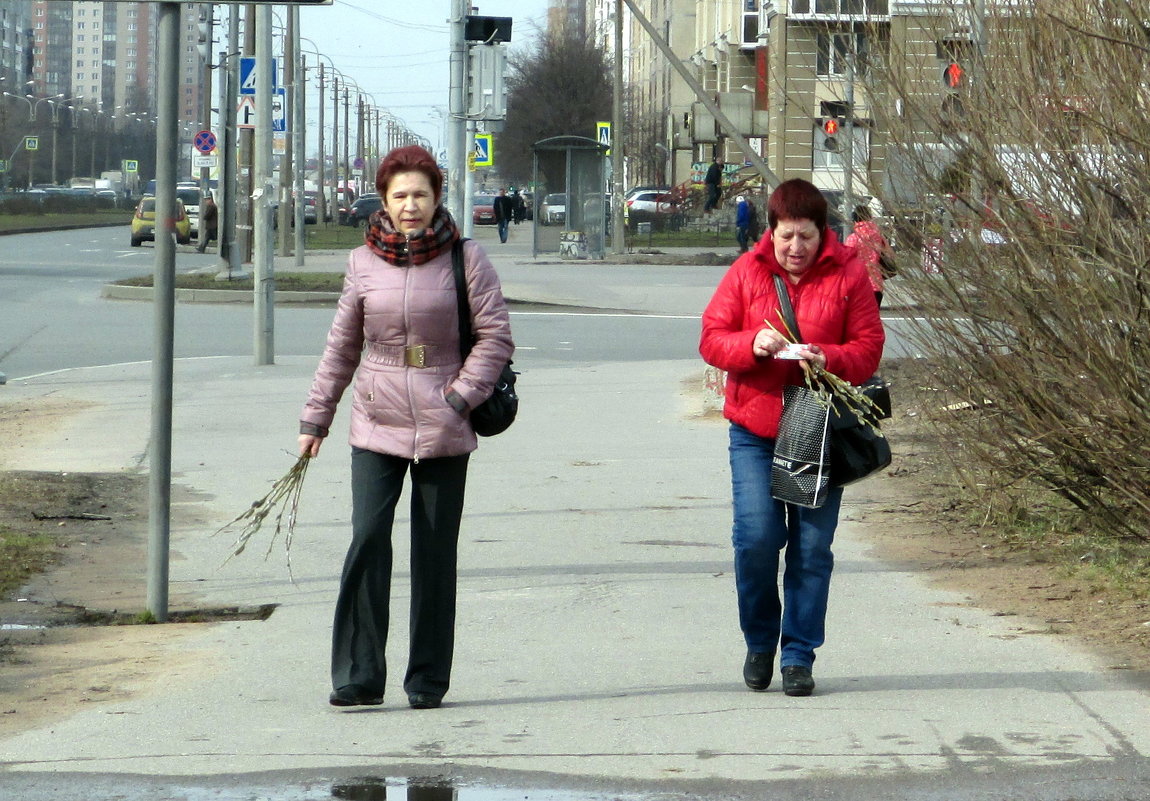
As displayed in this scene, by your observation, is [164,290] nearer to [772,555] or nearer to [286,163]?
[772,555]

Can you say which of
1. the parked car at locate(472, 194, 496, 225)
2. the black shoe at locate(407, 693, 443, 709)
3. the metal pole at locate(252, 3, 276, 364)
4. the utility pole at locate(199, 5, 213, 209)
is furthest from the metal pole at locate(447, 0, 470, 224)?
the parked car at locate(472, 194, 496, 225)

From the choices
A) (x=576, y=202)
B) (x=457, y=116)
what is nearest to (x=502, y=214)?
(x=576, y=202)

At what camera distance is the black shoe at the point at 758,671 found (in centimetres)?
539

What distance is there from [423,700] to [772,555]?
1170 mm

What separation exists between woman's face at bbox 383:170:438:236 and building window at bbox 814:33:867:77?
3.10 m

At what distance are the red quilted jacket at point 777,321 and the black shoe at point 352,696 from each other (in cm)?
138

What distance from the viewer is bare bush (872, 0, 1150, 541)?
235 inches

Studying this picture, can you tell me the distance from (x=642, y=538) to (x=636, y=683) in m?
2.59

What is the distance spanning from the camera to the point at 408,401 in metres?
5.04

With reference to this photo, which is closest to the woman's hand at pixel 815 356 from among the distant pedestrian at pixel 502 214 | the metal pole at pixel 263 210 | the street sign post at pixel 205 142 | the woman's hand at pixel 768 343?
the woman's hand at pixel 768 343

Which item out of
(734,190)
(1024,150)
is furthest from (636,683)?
(734,190)

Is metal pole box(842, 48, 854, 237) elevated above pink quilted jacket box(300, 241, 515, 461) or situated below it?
above

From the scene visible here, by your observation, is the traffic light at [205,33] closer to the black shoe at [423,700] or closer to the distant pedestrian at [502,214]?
the distant pedestrian at [502,214]

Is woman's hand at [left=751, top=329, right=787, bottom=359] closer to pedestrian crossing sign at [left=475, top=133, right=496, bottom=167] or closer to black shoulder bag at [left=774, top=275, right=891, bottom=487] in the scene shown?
black shoulder bag at [left=774, top=275, right=891, bottom=487]
